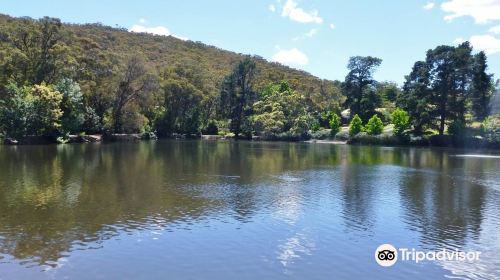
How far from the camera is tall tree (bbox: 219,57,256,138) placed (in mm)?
127500

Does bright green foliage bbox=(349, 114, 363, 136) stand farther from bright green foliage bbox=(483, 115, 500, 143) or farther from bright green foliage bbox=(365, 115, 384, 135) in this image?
bright green foliage bbox=(483, 115, 500, 143)

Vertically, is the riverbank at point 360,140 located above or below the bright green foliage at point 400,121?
below

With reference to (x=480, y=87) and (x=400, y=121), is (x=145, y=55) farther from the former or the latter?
(x=480, y=87)

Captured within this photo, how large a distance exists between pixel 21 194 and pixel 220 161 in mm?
27747

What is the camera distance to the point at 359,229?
2158cm

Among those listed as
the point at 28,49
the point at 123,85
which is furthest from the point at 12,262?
the point at 123,85

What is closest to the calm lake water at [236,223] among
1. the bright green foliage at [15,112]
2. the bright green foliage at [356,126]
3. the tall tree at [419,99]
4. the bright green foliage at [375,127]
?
the bright green foliage at [15,112]

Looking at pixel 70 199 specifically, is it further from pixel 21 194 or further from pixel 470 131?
pixel 470 131

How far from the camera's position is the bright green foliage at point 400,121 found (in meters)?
94.1

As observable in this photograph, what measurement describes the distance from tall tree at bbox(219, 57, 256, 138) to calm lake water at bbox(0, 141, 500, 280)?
285ft

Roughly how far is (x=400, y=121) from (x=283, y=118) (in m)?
31.1

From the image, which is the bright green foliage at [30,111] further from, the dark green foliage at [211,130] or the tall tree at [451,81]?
the tall tree at [451,81]

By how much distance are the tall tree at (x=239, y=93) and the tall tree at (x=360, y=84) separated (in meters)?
27.1

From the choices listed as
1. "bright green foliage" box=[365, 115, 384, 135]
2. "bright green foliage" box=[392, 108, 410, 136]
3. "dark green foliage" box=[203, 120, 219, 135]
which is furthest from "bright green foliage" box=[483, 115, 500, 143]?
"dark green foliage" box=[203, 120, 219, 135]
